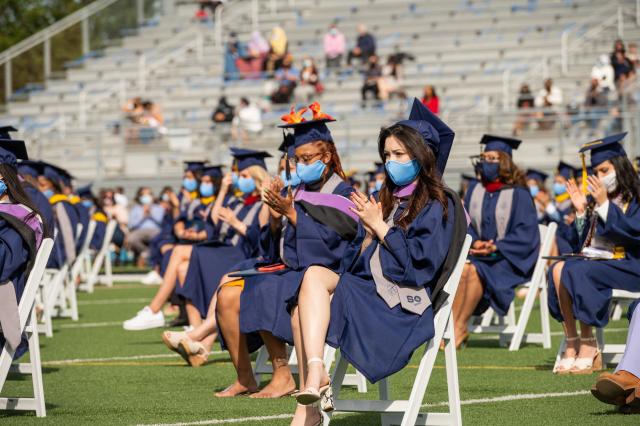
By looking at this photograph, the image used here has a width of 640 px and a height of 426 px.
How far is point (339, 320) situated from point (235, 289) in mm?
2368

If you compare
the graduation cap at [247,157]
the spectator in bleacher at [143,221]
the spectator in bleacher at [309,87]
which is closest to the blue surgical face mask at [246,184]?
the graduation cap at [247,157]

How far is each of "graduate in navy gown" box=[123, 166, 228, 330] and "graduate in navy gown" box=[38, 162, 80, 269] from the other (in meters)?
1.15

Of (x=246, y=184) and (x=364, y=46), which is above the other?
(x=364, y=46)

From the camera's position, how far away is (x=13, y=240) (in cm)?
735

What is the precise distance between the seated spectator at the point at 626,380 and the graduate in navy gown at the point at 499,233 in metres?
4.07

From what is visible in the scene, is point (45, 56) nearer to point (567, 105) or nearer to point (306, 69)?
point (306, 69)

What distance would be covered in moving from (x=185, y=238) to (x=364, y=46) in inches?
660

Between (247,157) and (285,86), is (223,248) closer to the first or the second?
(247,157)

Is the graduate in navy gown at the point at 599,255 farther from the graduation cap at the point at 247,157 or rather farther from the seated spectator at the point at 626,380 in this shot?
the graduation cap at the point at 247,157

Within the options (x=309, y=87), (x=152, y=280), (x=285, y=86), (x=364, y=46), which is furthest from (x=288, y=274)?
(x=364, y=46)

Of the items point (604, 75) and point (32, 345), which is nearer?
point (32, 345)

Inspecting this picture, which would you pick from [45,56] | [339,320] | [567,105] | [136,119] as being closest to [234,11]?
[45,56]

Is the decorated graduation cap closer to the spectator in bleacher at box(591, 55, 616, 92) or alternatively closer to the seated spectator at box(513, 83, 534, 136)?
the seated spectator at box(513, 83, 534, 136)

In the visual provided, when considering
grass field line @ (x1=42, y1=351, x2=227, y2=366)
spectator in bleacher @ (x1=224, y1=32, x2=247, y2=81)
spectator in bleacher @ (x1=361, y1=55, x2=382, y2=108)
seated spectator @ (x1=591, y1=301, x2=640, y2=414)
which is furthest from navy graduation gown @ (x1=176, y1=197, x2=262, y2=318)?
spectator in bleacher @ (x1=224, y1=32, x2=247, y2=81)
